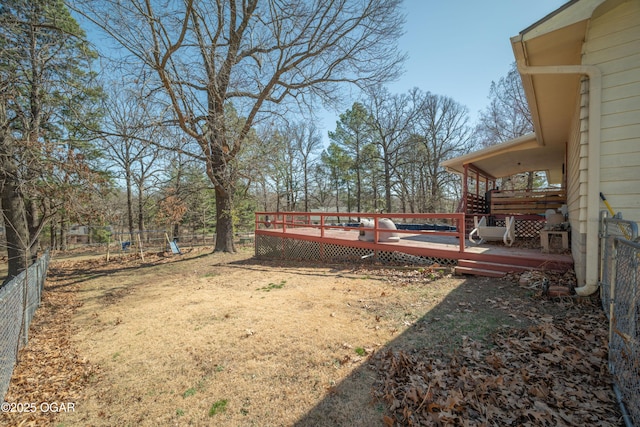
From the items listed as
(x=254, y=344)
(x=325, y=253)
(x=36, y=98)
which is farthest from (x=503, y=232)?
(x=36, y=98)

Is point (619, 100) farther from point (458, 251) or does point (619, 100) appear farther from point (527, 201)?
point (527, 201)

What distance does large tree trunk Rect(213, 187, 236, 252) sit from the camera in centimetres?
1120

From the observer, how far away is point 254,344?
11.2 ft

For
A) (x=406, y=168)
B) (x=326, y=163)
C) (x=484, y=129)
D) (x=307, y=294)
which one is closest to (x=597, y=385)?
(x=307, y=294)

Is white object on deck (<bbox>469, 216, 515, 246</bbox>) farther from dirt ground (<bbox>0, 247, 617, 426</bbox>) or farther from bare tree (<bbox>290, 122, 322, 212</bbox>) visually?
bare tree (<bbox>290, 122, 322, 212</bbox>)

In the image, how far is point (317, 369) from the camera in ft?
9.21

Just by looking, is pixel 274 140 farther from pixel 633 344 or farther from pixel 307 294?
pixel 633 344

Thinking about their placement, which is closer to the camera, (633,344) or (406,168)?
(633,344)

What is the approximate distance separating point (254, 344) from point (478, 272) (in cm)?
457

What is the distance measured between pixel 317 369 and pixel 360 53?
420 inches

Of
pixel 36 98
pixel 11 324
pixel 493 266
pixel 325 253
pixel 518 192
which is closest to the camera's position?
pixel 11 324

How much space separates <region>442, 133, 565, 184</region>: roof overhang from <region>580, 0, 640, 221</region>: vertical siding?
504 centimetres

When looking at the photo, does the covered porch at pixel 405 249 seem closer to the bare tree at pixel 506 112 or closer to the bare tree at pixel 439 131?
the bare tree at pixel 506 112

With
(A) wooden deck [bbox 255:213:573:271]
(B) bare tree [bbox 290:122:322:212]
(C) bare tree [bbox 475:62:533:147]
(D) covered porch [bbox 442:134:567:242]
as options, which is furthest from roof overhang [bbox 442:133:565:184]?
(B) bare tree [bbox 290:122:322:212]
